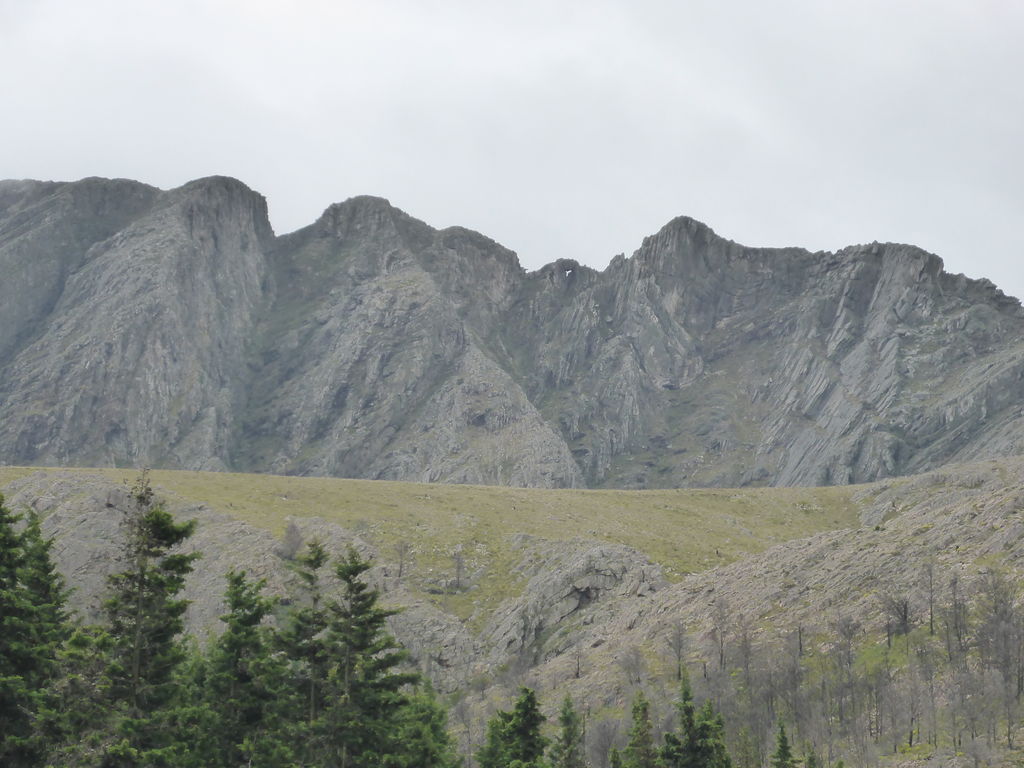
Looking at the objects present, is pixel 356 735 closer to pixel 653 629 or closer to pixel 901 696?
pixel 901 696

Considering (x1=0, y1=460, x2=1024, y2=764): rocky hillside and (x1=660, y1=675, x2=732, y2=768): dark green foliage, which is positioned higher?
(x1=0, y1=460, x2=1024, y2=764): rocky hillside

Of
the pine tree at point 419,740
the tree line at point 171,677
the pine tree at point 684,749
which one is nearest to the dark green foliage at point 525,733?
the pine tree at point 419,740

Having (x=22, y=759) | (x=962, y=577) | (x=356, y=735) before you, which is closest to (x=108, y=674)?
(x=22, y=759)

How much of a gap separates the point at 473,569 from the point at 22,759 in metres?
138

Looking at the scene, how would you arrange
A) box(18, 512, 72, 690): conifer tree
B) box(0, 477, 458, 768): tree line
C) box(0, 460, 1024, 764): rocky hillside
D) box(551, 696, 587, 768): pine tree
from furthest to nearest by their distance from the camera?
box(0, 460, 1024, 764): rocky hillside
box(551, 696, 587, 768): pine tree
box(18, 512, 72, 690): conifer tree
box(0, 477, 458, 768): tree line

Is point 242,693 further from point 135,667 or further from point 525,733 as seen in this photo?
point 525,733

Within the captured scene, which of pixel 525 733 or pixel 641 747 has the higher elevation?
pixel 525 733

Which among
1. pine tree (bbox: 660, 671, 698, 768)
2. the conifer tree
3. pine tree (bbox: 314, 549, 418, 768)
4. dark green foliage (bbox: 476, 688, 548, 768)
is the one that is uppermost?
the conifer tree

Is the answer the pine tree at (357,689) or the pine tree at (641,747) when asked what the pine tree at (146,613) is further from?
the pine tree at (641,747)

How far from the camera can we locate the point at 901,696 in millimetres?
97188

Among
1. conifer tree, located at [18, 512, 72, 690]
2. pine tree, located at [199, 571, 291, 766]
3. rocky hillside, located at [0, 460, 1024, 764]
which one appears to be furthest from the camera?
rocky hillside, located at [0, 460, 1024, 764]

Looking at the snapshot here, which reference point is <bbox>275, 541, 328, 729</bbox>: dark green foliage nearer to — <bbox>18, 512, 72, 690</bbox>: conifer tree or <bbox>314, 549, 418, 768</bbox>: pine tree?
<bbox>314, 549, 418, 768</bbox>: pine tree

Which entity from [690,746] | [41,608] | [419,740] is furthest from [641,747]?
[41,608]

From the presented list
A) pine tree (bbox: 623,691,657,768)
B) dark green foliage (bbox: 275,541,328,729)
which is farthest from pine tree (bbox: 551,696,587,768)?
dark green foliage (bbox: 275,541,328,729)
